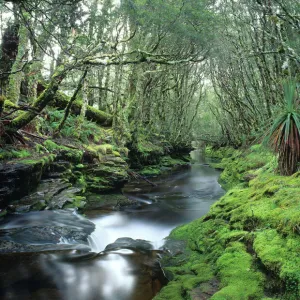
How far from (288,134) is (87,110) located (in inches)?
553

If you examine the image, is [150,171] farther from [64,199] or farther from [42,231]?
[42,231]

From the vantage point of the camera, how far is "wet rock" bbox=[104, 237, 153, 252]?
261 inches

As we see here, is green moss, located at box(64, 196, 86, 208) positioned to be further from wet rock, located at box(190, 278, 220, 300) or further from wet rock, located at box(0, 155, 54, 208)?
wet rock, located at box(190, 278, 220, 300)

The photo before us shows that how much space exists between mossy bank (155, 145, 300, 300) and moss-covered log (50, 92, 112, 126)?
465 inches

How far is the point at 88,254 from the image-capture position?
6297 mm

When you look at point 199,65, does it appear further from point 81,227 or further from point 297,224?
point 297,224

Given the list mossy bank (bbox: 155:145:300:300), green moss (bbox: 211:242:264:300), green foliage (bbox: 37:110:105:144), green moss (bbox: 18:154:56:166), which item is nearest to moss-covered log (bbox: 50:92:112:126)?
green foliage (bbox: 37:110:105:144)

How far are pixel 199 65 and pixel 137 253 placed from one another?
976 inches

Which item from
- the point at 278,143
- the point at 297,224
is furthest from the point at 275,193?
the point at 297,224

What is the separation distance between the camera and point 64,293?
470cm

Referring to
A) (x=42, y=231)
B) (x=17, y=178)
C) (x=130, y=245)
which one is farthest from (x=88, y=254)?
(x=17, y=178)

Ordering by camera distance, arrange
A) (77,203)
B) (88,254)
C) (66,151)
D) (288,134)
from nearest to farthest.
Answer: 1. (288,134)
2. (88,254)
3. (77,203)
4. (66,151)

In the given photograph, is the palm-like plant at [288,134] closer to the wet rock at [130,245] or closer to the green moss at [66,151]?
the wet rock at [130,245]

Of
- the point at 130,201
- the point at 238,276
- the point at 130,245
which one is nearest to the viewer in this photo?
the point at 238,276
